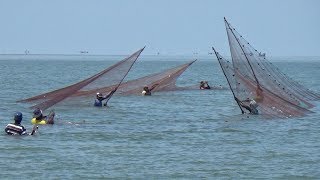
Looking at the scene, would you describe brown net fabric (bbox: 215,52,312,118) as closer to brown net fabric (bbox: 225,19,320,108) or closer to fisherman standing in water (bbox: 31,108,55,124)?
brown net fabric (bbox: 225,19,320,108)

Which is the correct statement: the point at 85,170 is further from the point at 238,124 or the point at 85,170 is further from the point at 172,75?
the point at 172,75

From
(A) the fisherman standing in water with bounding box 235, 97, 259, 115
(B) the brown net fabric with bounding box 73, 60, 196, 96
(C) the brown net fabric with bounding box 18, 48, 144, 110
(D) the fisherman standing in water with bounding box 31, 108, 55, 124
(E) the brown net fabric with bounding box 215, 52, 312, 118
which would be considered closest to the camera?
(D) the fisherman standing in water with bounding box 31, 108, 55, 124

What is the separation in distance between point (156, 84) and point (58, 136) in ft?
65.9

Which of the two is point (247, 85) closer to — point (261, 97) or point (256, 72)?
point (261, 97)

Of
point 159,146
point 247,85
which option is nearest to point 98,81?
point 247,85

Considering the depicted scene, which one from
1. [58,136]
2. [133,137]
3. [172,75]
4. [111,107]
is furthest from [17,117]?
[172,75]

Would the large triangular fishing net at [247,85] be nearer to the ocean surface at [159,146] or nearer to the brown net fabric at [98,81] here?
the ocean surface at [159,146]

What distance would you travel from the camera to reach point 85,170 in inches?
880

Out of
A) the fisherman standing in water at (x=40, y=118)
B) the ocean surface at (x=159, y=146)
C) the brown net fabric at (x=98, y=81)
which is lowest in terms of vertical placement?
the ocean surface at (x=159, y=146)

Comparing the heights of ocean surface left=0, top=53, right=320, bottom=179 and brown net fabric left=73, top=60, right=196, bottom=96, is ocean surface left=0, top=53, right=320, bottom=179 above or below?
below

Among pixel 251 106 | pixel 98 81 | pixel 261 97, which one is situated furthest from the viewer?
pixel 98 81

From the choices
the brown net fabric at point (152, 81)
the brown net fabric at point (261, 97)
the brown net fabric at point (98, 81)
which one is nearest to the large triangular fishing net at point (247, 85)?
the brown net fabric at point (261, 97)

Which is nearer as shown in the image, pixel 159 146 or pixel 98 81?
pixel 159 146

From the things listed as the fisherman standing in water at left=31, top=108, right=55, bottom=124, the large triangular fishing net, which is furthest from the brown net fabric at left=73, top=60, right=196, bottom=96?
the fisherman standing in water at left=31, top=108, right=55, bottom=124
